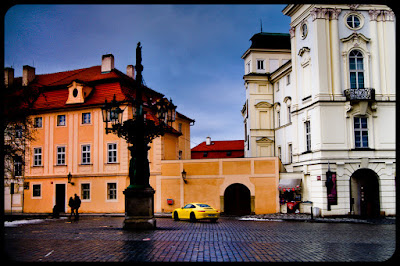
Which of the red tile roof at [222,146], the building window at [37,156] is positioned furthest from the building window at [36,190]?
the red tile roof at [222,146]

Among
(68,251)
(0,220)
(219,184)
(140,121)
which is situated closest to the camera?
(0,220)

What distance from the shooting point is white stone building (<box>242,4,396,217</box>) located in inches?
1308

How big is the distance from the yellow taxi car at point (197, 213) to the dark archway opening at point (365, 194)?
34.8ft

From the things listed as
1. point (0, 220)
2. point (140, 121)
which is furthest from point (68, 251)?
point (140, 121)

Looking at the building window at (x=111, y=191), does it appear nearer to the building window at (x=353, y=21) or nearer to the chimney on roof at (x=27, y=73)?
the chimney on roof at (x=27, y=73)

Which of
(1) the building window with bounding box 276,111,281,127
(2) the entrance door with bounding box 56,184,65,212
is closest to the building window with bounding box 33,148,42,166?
(2) the entrance door with bounding box 56,184,65,212

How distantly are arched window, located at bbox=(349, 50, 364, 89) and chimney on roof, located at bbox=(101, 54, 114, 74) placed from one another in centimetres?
2291

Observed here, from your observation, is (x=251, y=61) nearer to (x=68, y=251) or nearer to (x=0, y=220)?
(x=68, y=251)

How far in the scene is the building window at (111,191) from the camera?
4156 centimetres

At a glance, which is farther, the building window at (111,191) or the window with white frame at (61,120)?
the window with white frame at (61,120)

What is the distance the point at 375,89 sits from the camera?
33625 mm

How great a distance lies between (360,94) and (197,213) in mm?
14325

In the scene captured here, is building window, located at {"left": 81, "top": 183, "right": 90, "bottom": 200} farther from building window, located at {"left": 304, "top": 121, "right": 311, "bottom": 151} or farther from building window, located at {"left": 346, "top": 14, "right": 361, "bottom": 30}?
building window, located at {"left": 346, "top": 14, "right": 361, "bottom": 30}

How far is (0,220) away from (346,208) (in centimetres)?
2976
